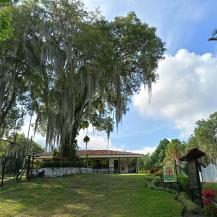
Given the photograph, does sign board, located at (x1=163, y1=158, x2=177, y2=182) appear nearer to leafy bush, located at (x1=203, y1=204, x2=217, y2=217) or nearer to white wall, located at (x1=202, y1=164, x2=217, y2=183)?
leafy bush, located at (x1=203, y1=204, x2=217, y2=217)

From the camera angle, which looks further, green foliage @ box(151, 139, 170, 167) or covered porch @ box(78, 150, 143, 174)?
green foliage @ box(151, 139, 170, 167)

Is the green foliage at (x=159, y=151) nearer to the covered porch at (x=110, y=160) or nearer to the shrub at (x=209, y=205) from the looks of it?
the covered porch at (x=110, y=160)

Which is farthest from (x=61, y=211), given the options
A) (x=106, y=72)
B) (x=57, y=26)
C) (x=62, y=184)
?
(x=57, y=26)

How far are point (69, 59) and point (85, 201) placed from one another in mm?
11705

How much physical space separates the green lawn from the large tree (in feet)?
26.1

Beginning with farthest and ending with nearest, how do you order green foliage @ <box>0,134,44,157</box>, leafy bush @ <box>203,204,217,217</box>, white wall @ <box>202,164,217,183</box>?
green foliage @ <box>0,134,44,157</box>
white wall @ <box>202,164,217,183</box>
leafy bush @ <box>203,204,217,217</box>

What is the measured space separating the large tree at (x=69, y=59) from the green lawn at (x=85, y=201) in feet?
26.1

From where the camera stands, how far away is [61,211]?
402 inches

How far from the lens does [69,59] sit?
69.7 feet

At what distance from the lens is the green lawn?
377 inches

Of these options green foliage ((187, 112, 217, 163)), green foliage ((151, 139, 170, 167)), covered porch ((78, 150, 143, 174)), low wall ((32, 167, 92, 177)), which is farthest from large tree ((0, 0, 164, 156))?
green foliage ((187, 112, 217, 163))

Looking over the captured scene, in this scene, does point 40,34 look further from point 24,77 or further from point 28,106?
point 28,106

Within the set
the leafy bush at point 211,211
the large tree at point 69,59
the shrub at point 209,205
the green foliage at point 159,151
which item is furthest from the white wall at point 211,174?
the green foliage at point 159,151

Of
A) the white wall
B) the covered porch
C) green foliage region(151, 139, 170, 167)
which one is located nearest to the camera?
the white wall
